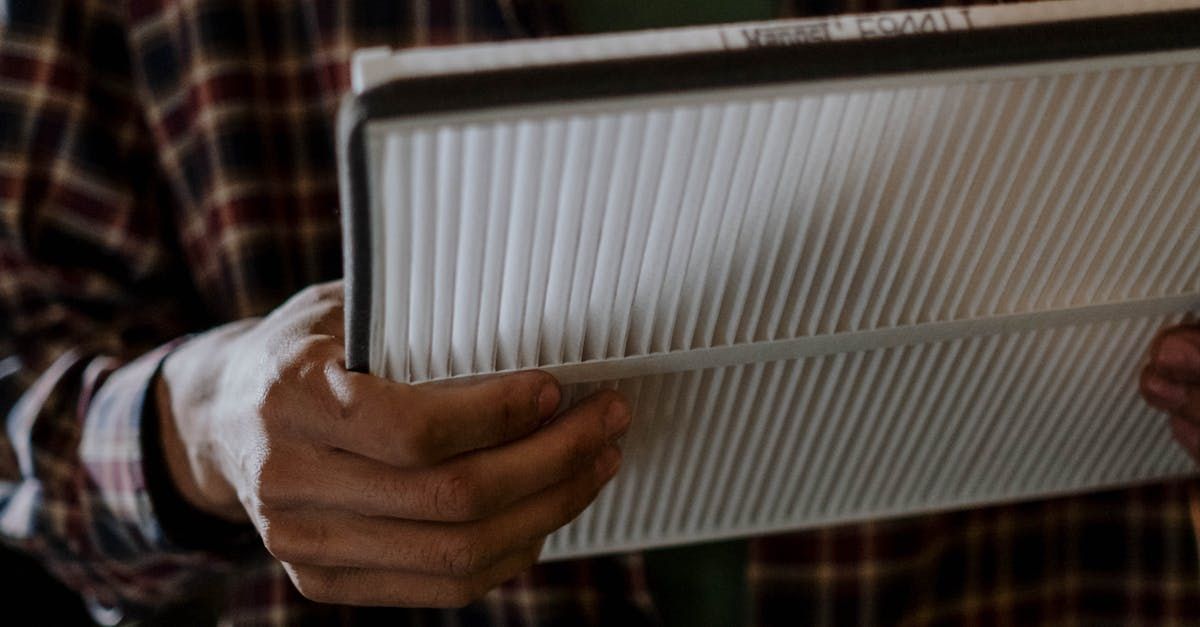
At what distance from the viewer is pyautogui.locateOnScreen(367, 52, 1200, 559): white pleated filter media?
33cm

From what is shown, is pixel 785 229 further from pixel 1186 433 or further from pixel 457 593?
pixel 1186 433

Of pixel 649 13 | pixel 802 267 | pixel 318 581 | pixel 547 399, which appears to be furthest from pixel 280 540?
pixel 649 13

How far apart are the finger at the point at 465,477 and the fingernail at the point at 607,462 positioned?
28 millimetres

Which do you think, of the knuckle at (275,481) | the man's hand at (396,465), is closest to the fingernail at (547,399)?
the man's hand at (396,465)

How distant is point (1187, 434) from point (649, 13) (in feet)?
1.31

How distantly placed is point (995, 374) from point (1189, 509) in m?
0.35

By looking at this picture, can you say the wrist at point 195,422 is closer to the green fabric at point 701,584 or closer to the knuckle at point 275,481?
the knuckle at point 275,481

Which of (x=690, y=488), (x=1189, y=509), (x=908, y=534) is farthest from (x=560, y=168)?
(x=1189, y=509)

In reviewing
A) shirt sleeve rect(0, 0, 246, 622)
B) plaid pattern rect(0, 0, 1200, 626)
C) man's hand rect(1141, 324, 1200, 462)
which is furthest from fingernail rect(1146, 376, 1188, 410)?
shirt sleeve rect(0, 0, 246, 622)

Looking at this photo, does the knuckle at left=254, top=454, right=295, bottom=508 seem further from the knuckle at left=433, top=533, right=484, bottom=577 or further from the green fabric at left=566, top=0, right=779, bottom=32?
the green fabric at left=566, top=0, right=779, bottom=32

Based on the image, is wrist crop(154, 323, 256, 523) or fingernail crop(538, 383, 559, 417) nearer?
fingernail crop(538, 383, 559, 417)

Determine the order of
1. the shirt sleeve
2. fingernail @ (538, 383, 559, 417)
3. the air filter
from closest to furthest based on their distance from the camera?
the air filter → fingernail @ (538, 383, 559, 417) → the shirt sleeve

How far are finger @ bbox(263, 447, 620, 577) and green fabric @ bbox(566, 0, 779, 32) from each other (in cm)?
32

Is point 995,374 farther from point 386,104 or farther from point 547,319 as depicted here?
point 386,104
